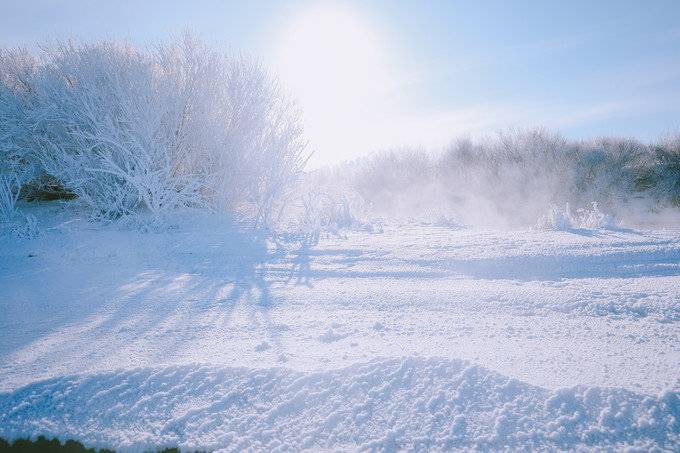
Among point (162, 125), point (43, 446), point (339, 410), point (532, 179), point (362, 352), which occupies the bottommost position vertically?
point (43, 446)

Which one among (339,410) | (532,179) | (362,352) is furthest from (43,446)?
(532,179)

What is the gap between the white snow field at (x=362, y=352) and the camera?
2.21m

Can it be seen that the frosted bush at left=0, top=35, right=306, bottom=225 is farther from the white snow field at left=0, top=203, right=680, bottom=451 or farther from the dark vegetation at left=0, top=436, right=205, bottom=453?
the dark vegetation at left=0, top=436, right=205, bottom=453

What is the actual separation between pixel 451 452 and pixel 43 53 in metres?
14.5

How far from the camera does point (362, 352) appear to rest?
2871 millimetres

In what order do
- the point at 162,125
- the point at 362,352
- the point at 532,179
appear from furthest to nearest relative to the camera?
the point at 532,179, the point at 162,125, the point at 362,352

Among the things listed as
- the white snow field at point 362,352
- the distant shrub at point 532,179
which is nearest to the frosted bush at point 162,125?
the white snow field at point 362,352

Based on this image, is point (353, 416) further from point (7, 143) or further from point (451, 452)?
point (7, 143)

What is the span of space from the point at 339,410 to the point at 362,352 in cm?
59

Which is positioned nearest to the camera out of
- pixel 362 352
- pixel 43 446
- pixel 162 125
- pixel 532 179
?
pixel 43 446

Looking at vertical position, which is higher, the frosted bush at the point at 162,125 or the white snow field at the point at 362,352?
the frosted bush at the point at 162,125

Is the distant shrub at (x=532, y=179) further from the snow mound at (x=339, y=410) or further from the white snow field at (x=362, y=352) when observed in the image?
the snow mound at (x=339, y=410)

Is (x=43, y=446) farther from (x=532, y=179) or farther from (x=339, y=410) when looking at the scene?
(x=532, y=179)

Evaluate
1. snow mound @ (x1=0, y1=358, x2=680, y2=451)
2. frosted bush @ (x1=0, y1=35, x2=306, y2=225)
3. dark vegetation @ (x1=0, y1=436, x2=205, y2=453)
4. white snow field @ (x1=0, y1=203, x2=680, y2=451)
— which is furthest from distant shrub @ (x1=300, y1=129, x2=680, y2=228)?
dark vegetation @ (x1=0, y1=436, x2=205, y2=453)
